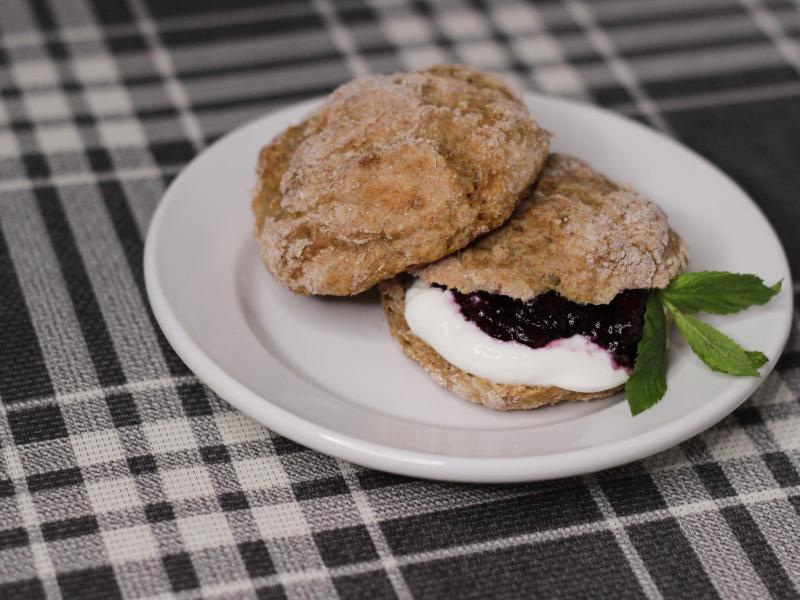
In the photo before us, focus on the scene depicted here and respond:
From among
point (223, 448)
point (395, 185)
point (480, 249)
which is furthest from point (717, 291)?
point (223, 448)

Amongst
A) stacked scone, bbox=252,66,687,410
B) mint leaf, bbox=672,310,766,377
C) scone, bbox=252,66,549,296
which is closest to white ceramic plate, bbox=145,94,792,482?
mint leaf, bbox=672,310,766,377

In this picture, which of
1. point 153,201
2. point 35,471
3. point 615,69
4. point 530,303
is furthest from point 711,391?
point 615,69

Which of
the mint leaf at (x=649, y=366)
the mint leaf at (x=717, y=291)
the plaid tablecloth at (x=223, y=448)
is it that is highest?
the mint leaf at (x=717, y=291)

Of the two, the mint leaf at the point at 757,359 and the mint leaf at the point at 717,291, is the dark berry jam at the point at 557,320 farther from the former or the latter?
the mint leaf at the point at 757,359

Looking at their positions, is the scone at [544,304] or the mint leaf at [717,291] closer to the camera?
the scone at [544,304]

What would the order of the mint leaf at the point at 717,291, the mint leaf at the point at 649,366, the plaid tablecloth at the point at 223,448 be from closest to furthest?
1. the plaid tablecloth at the point at 223,448
2. the mint leaf at the point at 649,366
3. the mint leaf at the point at 717,291

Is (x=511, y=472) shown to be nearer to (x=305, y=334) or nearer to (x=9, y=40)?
(x=305, y=334)

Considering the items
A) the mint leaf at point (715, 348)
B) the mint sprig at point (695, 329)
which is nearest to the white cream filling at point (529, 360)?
the mint sprig at point (695, 329)

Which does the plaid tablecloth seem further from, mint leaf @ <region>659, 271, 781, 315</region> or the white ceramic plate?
mint leaf @ <region>659, 271, 781, 315</region>

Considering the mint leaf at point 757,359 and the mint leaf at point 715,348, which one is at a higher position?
the mint leaf at point 757,359
